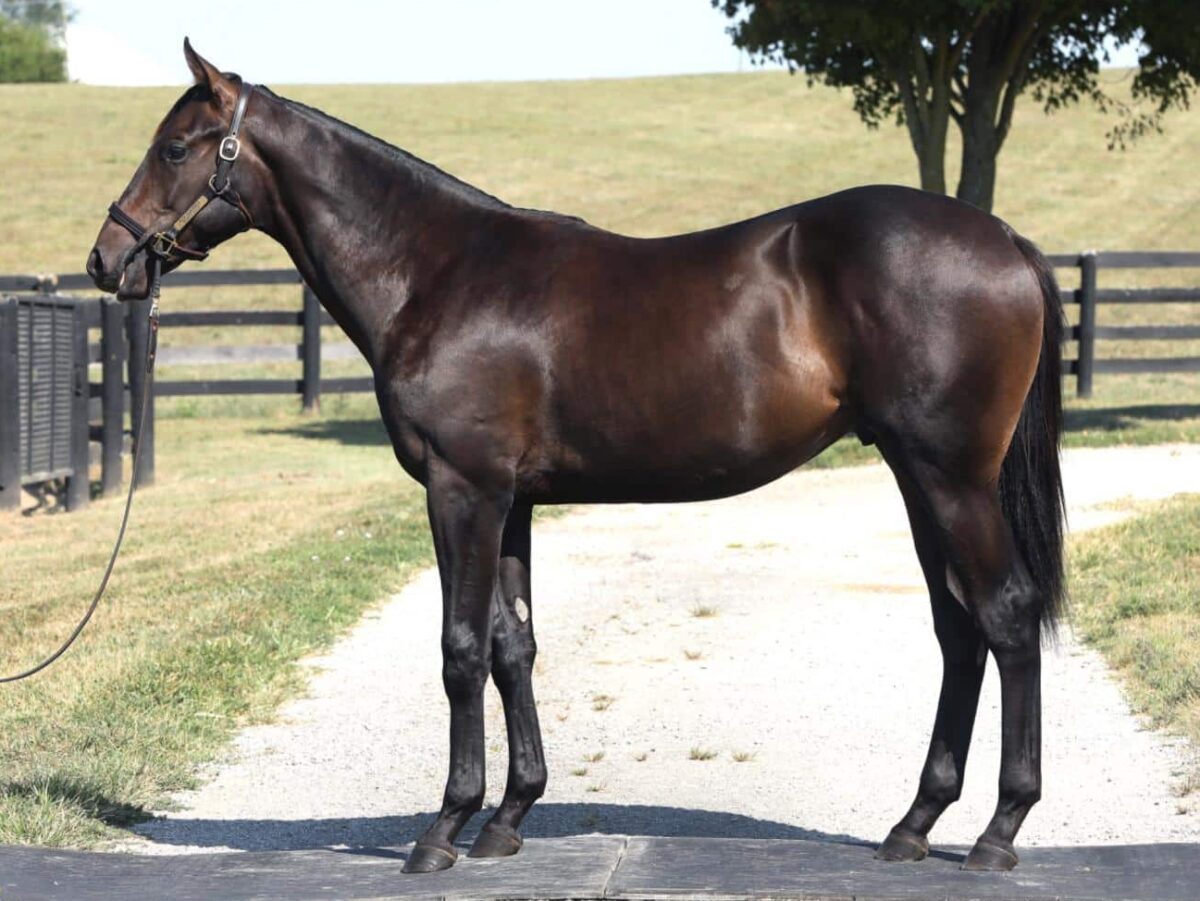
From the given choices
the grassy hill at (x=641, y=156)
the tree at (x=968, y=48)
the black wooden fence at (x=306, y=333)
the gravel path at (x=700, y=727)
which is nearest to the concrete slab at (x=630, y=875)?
the gravel path at (x=700, y=727)

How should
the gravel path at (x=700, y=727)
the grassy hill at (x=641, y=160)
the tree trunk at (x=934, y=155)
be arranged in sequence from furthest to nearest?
the grassy hill at (x=641, y=160) < the tree trunk at (x=934, y=155) < the gravel path at (x=700, y=727)

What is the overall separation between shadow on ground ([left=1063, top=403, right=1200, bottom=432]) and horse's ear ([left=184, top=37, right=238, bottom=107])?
13070 mm

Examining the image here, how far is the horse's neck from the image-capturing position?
498 centimetres

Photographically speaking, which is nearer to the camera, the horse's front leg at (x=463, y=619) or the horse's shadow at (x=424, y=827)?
A: the horse's front leg at (x=463, y=619)

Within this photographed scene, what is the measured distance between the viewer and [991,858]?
4.52 metres

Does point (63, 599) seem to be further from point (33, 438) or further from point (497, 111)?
point (497, 111)

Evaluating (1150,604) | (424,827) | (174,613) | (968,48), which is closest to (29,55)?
(968,48)

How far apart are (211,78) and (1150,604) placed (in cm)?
576

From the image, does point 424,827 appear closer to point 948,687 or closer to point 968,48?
point 948,687

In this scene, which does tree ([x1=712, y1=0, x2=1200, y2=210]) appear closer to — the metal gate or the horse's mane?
the metal gate

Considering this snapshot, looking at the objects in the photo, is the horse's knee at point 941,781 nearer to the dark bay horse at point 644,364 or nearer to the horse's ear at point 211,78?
the dark bay horse at point 644,364

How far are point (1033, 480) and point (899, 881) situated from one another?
125 cm

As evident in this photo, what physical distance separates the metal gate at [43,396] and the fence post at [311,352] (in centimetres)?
617

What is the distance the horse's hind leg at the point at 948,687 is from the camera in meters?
4.80
